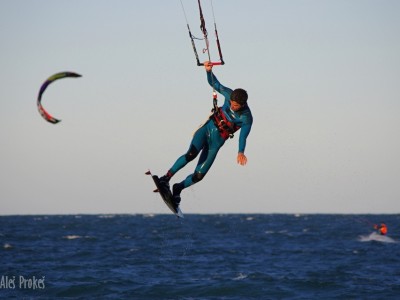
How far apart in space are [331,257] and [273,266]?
9039 millimetres

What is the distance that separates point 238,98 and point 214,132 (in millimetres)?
1078

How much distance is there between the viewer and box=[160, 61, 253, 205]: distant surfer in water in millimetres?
16375

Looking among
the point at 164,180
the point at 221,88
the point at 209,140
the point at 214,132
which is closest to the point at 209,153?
the point at 209,140

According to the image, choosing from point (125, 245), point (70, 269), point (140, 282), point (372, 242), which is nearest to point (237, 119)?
point (140, 282)

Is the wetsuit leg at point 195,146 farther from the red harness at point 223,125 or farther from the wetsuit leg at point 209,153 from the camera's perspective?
the red harness at point 223,125

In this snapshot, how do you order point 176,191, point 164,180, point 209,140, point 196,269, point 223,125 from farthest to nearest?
point 196,269 < point 176,191 < point 164,180 < point 209,140 < point 223,125

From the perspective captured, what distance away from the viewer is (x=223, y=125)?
16.8m

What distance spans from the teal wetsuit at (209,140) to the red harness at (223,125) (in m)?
0.06

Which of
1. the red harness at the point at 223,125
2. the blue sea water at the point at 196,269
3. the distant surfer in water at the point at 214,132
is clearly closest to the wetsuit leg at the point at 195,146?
the distant surfer in water at the point at 214,132

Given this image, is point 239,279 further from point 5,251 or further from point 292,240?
point 292,240

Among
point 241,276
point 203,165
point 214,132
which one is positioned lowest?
point 241,276

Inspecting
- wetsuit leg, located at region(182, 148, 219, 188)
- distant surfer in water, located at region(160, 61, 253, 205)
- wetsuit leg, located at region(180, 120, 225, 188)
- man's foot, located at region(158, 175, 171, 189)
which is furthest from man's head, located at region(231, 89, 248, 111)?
man's foot, located at region(158, 175, 171, 189)

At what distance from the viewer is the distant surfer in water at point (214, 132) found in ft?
53.7

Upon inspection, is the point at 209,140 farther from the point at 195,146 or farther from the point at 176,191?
the point at 176,191
